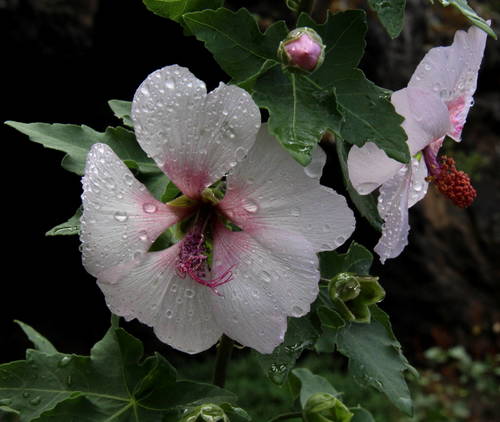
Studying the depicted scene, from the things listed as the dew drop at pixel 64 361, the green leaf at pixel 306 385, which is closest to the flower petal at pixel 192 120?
the dew drop at pixel 64 361

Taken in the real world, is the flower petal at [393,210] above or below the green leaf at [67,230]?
above

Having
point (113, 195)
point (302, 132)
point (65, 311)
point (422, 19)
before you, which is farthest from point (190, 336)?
point (422, 19)

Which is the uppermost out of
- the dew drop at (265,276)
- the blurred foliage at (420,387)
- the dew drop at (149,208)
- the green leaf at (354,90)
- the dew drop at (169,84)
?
the green leaf at (354,90)

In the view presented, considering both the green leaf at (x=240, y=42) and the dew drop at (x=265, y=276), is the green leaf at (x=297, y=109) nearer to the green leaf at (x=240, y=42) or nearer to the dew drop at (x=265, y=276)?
the green leaf at (x=240, y=42)

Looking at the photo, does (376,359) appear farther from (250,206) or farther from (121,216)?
(121,216)

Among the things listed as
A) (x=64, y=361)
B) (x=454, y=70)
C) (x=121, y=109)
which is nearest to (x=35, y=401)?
(x=64, y=361)

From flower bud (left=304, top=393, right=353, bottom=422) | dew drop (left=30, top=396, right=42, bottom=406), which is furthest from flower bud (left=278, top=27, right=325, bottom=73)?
dew drop (left=30, top=396, right=42, bottom=406)

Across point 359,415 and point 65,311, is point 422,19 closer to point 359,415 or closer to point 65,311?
point 65,311
